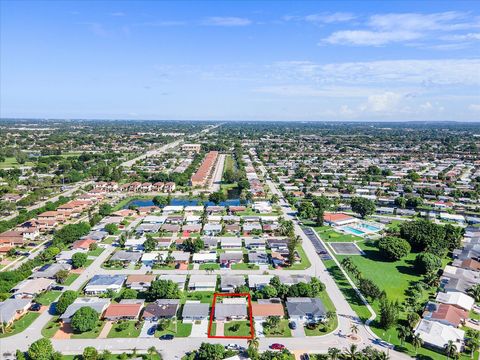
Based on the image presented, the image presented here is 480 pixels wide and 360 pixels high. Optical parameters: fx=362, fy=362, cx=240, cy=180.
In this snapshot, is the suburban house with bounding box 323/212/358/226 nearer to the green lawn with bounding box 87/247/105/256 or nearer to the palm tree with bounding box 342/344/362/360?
the palm tree with bounding box 342/344/362/360

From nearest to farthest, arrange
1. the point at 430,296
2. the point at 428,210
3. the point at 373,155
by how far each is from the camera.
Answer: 1. the point at 430,296
2. the point at 428,210
3. the point at 373,155

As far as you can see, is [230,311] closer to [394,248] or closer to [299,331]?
[299,331]

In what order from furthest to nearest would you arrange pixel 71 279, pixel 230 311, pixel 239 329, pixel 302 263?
pixel 302 263
pixel 71 279
pixel 230 311
pixel 239 329

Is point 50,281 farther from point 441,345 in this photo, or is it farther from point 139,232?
point 441,345

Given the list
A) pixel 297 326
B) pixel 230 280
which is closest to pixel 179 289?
pixel 230 280

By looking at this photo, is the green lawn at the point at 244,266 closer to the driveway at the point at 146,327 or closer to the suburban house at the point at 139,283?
the suburban house at the point at 139,283

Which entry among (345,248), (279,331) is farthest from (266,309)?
(345,248)

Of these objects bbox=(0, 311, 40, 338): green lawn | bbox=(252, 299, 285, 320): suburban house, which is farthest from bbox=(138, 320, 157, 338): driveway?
bbox=(0, 311, 40, 338): green lawn
